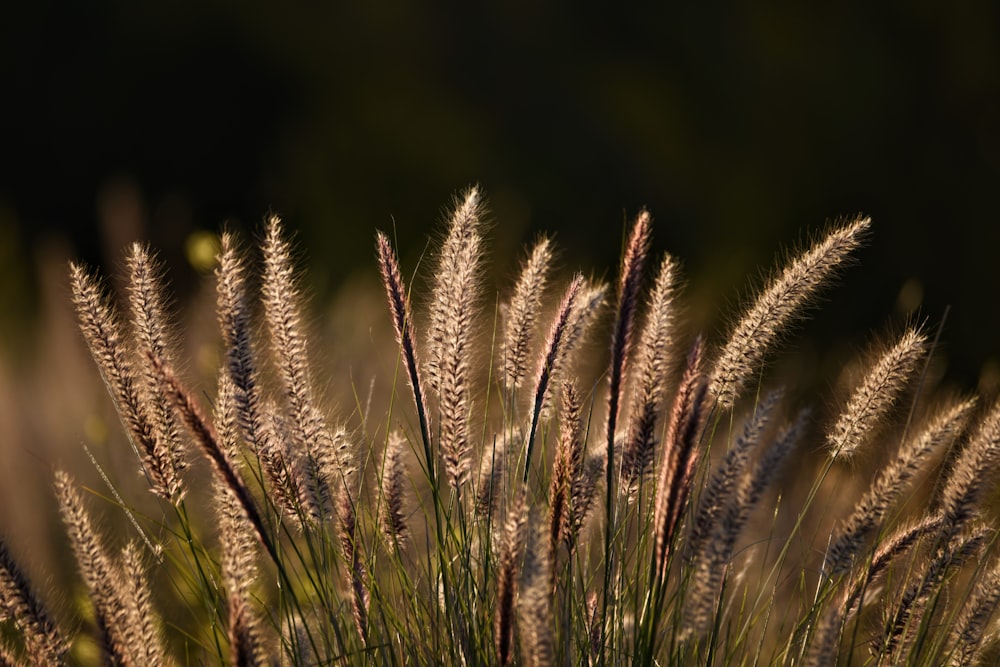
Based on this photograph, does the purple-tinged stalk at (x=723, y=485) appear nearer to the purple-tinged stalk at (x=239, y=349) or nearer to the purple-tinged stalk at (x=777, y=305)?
the purple-tinged stalk at (x=777, y=305)

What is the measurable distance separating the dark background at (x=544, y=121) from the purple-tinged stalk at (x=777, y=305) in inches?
276

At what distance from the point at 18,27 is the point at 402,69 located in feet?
12.4

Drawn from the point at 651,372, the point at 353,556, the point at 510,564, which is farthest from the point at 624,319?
the point at 353,556

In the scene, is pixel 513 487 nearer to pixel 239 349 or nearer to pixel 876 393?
pixel 239 349

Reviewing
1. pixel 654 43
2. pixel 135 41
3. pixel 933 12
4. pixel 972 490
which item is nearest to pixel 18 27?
pixel 135 41

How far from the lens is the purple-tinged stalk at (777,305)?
2.33 metres

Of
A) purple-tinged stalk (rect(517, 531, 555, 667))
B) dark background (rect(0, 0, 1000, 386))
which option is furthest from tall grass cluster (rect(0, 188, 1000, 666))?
dark background (rect(0, 0, 1000, 386))

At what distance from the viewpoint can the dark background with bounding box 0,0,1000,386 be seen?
1000 cm

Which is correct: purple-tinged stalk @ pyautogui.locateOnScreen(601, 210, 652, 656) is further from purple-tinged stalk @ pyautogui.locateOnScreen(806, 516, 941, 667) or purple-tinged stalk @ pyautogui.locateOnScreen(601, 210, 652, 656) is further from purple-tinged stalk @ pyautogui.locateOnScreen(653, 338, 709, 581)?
purple-tinged stalk @ pyautogui.locateOnScreen(806, 516, 941, 667)

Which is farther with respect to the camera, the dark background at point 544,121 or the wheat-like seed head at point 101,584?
the dark background at point 544,121

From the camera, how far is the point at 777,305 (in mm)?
2361

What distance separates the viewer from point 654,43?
35.9 ft

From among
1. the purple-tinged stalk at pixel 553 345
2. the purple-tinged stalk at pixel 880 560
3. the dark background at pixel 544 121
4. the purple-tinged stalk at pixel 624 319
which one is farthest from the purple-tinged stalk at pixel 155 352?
the dark background at pixel 544 121

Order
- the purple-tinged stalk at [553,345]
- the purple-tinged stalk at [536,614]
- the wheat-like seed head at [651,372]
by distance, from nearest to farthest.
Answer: the purple-tinged stalk at [536,614] → the wheat-like seed head at [651,372] → the purple-tinged stalk at [553,345]
